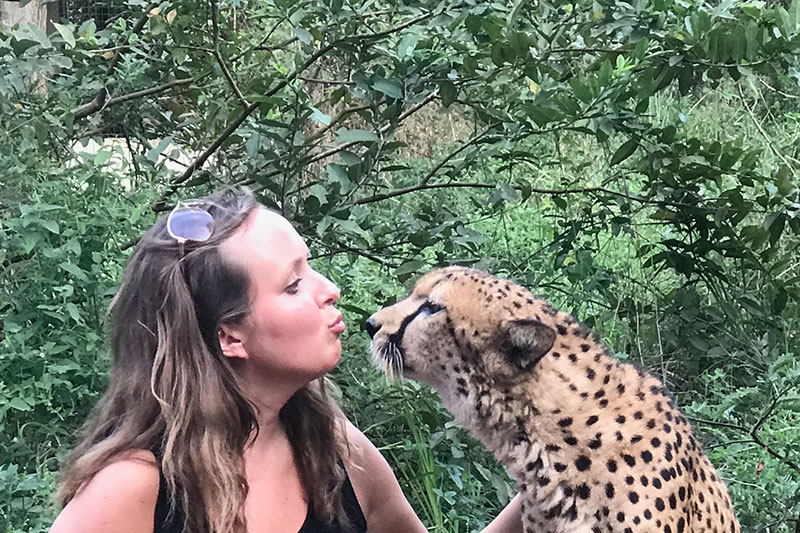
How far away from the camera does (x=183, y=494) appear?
1674mm

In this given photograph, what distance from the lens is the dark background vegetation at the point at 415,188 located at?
9.03ft

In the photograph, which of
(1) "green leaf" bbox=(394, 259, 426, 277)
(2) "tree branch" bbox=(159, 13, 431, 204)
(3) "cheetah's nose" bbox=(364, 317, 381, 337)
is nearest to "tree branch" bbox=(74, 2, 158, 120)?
(2) "tree branch" bbox=(159, 13, 431, 204)

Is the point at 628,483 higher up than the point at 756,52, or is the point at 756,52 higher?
the point at 756,52

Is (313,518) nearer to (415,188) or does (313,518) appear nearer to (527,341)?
(527,341)

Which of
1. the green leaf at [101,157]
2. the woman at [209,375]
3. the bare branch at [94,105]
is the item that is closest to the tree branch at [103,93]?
the bare branch at [94,105]

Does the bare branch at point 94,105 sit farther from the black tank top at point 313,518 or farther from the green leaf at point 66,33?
the black tank top at point 313,518

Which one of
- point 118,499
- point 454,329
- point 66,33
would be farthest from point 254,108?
point 118,499

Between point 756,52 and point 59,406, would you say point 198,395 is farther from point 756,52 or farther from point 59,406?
point 756,52

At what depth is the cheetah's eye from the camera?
213 centimetres

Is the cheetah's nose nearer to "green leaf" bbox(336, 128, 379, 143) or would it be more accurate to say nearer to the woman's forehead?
the woman's forehead

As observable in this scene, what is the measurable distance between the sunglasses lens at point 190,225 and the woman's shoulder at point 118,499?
39 cm

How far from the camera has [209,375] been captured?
68.5 inches

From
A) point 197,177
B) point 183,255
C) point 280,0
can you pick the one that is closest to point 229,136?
point 197,177

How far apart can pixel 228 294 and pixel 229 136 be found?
1666mm
